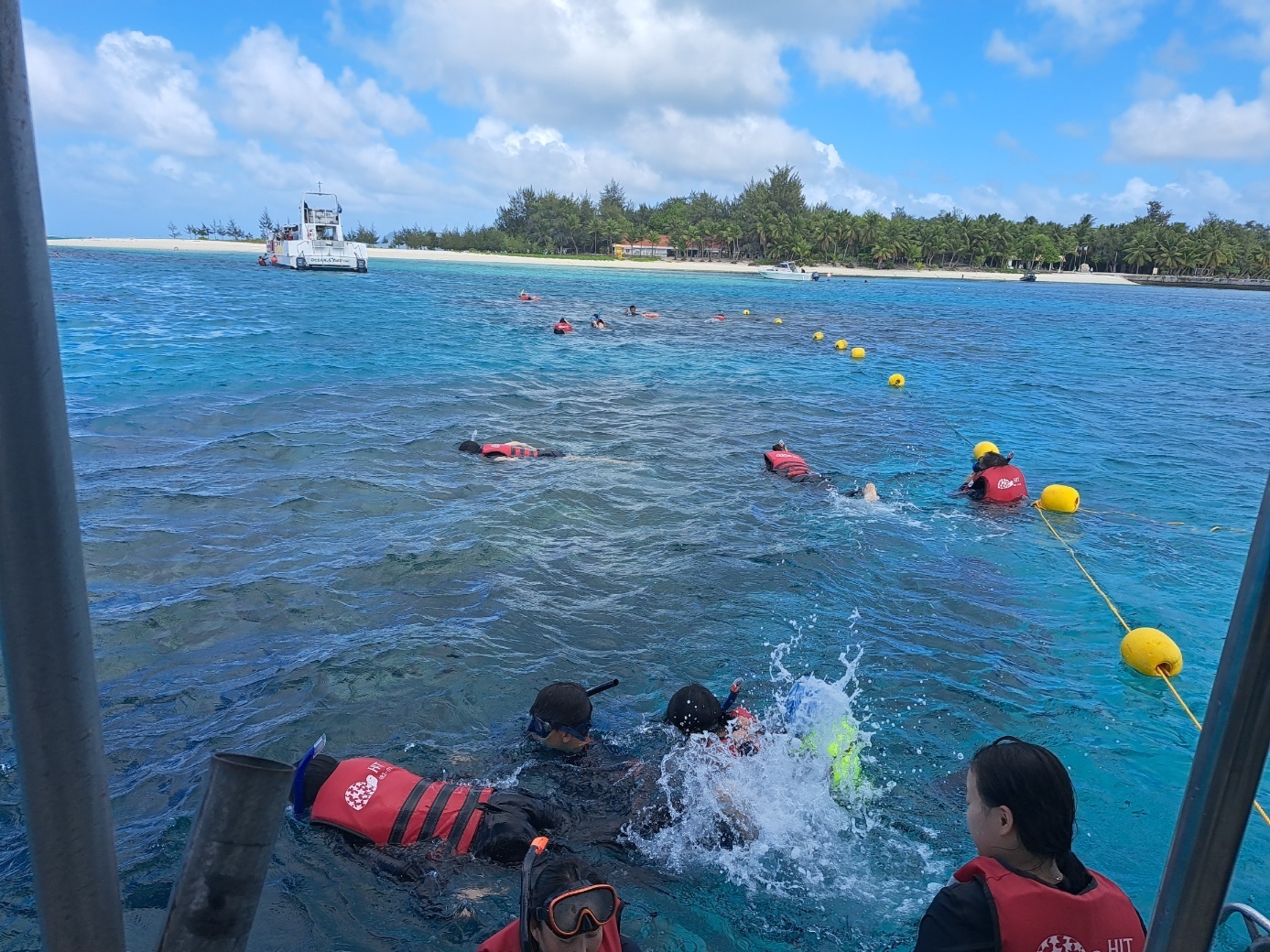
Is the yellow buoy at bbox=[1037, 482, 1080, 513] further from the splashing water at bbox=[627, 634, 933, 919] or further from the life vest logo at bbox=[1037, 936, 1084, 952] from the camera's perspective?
the life vest logo at bbox=[1037, 936, 1084, 952]

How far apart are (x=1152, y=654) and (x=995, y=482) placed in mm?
4368

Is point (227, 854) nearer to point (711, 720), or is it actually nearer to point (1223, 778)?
point (1223, 778)

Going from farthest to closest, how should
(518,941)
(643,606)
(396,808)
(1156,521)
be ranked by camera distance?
(1156,521) < (643,606) < (396,808) < (518,941)

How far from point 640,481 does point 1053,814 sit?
946cm

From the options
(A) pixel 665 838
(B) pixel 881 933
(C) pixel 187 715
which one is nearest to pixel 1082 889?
(B) pixel 881 933

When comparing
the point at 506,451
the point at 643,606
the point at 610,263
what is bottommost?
the point at 643,606

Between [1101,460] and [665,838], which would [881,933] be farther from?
[1101,460]

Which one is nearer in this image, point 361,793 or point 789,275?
point 361,793

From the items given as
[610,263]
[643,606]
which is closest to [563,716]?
[643,606]

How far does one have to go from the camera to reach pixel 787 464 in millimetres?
11625

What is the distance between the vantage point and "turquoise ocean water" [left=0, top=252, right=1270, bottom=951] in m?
4.34

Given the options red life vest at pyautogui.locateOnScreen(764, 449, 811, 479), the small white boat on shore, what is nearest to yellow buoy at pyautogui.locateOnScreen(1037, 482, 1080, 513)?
red life vest at pyautogui.locateOnScreen(764, 449, 811, 479)

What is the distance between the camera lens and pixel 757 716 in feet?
18.9

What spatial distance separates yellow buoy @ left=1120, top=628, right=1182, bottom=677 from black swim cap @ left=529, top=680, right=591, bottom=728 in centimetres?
476
